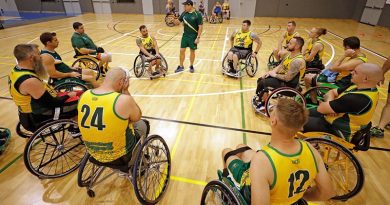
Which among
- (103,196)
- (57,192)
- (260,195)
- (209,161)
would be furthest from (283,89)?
(57,192)

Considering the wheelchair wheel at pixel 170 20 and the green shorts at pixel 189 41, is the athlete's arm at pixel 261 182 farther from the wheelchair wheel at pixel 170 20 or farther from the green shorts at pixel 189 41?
the wheelchair wheel at pixel 170 20

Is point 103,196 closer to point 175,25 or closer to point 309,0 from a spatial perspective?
point 175,25

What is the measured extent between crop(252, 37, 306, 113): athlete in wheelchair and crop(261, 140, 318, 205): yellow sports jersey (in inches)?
77.2

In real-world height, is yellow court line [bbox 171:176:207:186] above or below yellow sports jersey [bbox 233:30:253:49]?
below

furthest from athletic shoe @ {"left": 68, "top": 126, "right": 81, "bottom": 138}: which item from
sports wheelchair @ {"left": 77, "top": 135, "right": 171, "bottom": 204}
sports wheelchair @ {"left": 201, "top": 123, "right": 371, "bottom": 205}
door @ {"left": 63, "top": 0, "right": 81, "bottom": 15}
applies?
door @ {"left": 63, "top": 0, "right": 81, "bottom": 15}

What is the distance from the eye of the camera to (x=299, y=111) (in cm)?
114

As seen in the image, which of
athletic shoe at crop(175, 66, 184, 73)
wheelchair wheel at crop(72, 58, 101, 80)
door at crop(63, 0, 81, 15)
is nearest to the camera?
wheelchair wheel at crop(72, 58, 101, 80)

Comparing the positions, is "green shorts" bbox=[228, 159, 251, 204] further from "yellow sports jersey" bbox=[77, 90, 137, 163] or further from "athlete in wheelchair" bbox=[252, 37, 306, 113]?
"athlete in wheelchair" bbox=[252, 37, 306, 113]

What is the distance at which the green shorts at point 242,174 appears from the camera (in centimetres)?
143

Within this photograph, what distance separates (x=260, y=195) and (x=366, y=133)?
1.70 metres

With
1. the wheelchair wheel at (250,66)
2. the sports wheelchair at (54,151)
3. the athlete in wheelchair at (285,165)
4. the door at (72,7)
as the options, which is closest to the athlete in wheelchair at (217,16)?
the wheelchair wheel at (250,66)

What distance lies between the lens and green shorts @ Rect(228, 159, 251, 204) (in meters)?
1.43

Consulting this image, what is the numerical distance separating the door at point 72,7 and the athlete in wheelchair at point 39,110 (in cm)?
1643

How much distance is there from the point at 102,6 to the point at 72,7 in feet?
7.59
